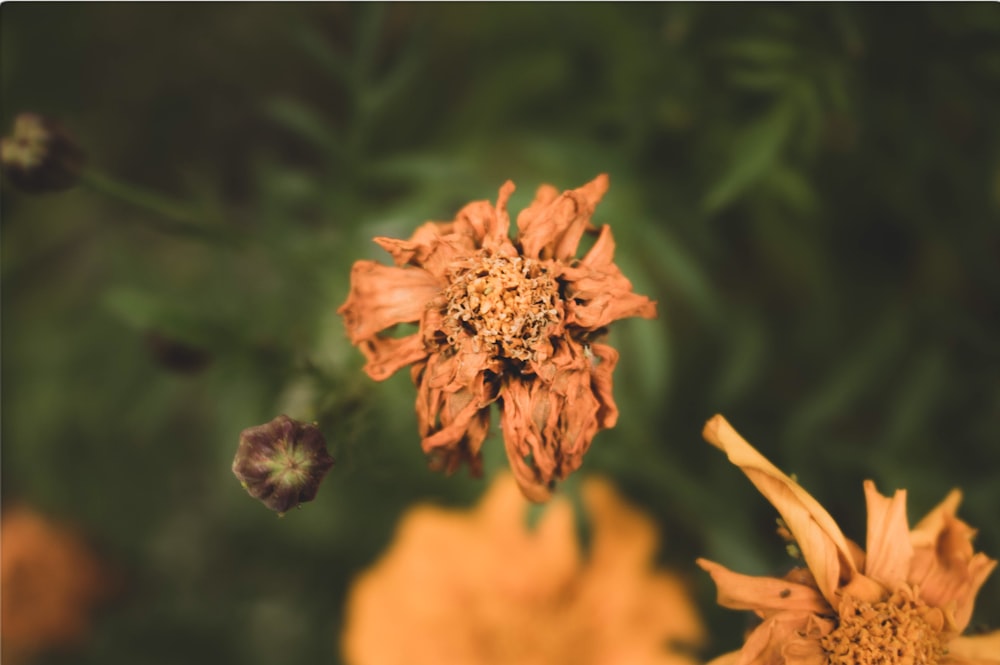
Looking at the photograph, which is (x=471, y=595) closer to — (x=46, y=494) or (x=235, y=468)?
(x=235, y=468)

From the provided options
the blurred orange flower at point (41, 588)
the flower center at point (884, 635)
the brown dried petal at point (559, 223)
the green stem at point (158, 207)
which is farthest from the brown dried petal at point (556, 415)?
the blurred orange flower at point (41, 588)

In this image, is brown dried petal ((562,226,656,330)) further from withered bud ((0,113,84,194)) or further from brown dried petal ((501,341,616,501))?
withered bud ((0,113,84,194))

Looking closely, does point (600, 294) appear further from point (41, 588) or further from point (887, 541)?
point (41, 588)

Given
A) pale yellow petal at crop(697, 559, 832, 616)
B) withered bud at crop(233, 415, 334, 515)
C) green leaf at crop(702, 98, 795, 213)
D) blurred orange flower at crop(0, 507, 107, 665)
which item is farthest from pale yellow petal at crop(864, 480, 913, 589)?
blurred orange flower at crop(0, 507, 107, 665)

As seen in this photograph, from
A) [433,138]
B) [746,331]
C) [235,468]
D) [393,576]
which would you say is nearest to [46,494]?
[393,576]

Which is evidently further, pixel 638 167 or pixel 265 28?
pixel 265 28

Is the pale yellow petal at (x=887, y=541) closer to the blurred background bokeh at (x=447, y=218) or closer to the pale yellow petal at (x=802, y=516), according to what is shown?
the pale yellow petal at (x=802, y=516)
